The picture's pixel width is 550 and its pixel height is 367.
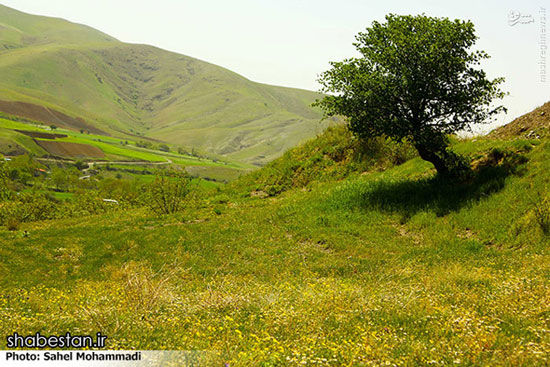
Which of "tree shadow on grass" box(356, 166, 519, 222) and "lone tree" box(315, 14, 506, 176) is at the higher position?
"lone tree" box(315, 14, 506, 176)

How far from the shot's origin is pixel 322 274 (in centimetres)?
1653

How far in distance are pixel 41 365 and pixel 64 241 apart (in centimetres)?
1787

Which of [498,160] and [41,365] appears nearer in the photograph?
[41,365]

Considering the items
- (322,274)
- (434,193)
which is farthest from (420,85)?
(322,274)

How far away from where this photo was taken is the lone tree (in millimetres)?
22308

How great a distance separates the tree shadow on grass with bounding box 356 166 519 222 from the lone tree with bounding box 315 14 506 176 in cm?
119

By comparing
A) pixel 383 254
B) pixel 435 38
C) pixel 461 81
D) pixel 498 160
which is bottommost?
pixel 383 254

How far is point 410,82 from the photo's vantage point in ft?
72.5

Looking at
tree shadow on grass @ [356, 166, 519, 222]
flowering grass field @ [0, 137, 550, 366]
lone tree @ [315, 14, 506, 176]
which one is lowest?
flowering grass field @ [0, 137, 550, 366]

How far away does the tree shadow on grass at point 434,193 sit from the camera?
21297 millimetres

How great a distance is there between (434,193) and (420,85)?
21.4 feet

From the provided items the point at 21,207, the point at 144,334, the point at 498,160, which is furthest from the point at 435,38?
the point at 21,207

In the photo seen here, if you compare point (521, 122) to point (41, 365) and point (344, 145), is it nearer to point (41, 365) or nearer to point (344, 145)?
point (344, 145)

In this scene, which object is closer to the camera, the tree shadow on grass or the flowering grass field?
the flowering grass field
